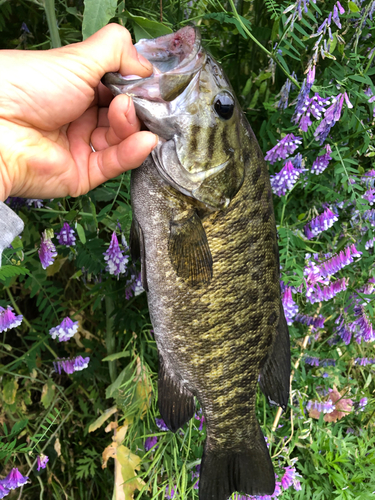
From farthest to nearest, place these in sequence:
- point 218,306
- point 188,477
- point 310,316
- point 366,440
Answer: point 366,440
point 310,316
point 188,477
point 218,306

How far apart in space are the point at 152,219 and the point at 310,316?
145 centimetres

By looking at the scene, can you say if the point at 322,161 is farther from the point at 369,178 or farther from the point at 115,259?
the point at 115,259

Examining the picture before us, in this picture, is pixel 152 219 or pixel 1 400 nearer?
pixel 152 219

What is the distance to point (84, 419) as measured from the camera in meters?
2.40

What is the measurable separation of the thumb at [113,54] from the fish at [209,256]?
0.02 metres

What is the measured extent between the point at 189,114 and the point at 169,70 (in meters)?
0.11

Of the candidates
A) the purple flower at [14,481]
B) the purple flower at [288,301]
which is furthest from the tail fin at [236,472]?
the purple flower at [14,481]

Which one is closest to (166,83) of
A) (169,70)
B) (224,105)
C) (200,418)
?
(169,70)

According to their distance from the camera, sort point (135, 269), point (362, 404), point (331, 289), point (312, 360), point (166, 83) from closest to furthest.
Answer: point (166, 83)
point (135, 269)
point (331, 289)
point (312, 360)
point (362, 404)

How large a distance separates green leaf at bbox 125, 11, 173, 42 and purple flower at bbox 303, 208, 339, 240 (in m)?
1.04

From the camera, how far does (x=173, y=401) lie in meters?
1.34

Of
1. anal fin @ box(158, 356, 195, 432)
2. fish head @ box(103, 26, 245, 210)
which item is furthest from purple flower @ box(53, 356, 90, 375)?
fish head @ box(103, 26, 245, 210)

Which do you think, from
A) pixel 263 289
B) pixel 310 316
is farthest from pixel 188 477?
pixel 263 289

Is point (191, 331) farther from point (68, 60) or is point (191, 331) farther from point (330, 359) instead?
point (330, 359)
